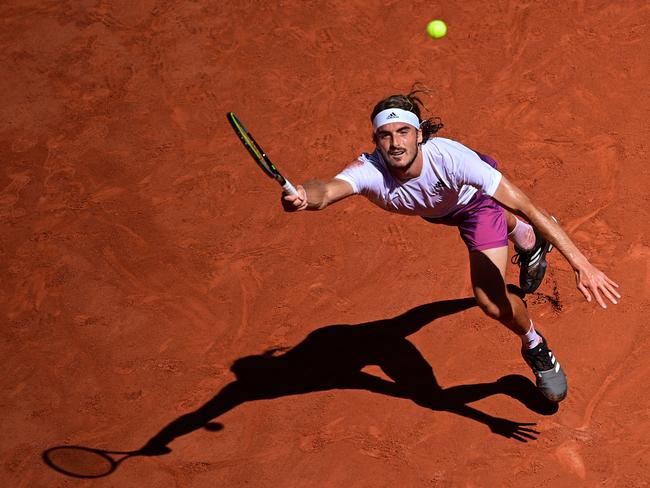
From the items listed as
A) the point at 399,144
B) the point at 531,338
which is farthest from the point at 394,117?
the point at 531,338

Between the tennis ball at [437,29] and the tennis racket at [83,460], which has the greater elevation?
the tennis ball at [437,29]

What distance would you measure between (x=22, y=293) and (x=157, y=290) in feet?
4.05

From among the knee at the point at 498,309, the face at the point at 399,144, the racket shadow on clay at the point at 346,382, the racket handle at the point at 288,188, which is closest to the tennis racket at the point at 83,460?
the racket shadow on clay at the point at 346,382

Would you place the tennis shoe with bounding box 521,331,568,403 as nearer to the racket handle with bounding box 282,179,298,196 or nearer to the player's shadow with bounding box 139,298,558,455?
the player's shadow with bounding box 139,298,558,455

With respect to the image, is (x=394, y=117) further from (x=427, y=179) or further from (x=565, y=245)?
(x=565, y=245)

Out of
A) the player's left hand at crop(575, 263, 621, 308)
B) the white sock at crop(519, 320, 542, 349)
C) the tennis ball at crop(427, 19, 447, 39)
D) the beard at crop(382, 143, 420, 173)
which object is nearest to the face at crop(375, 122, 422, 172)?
the beard at crop(382, 143, 420, 173)

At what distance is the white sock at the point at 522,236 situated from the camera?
6480mm

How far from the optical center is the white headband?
5566mm

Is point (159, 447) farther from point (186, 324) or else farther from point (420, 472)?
point (420, 472)

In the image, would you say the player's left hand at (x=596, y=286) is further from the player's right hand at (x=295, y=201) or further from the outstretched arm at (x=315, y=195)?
the player's right hand at (x=295, y=201)

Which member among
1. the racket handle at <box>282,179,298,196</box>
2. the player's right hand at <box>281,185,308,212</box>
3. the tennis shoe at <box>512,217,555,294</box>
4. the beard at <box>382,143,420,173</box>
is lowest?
the tennis shoe at <box>512,217,555,294</box>

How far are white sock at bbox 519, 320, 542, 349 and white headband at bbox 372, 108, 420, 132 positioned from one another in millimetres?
1584

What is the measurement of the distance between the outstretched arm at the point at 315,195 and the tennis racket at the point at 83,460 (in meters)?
2.46

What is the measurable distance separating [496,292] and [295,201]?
1.55 metres
